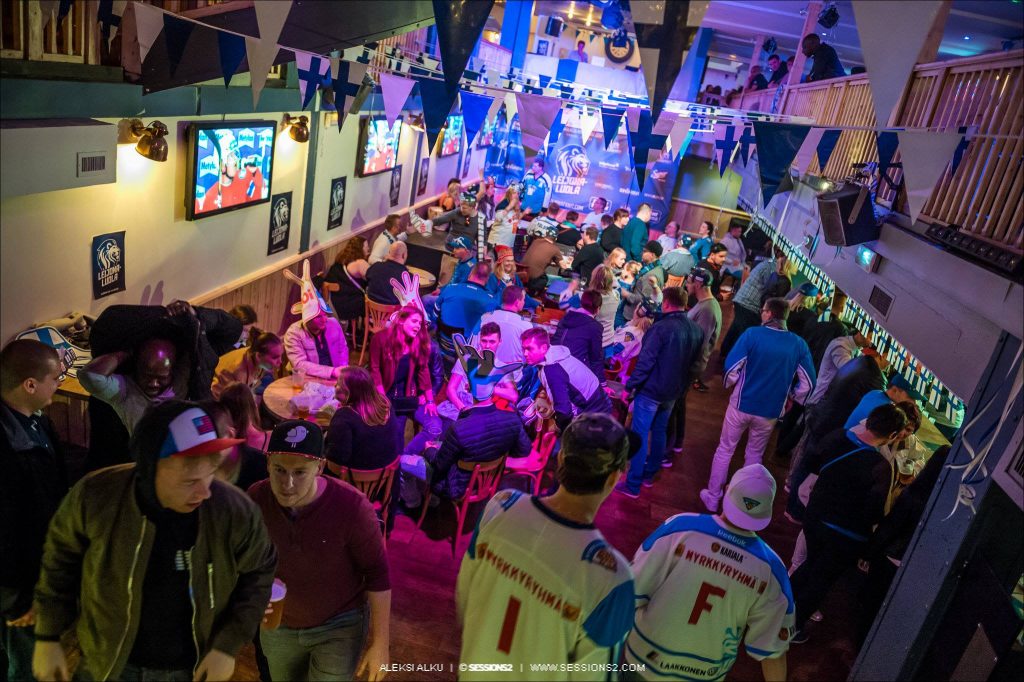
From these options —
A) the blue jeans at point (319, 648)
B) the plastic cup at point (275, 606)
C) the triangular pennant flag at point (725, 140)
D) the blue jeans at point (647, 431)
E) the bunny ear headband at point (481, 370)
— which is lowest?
the blue jeans at point (647, 431)

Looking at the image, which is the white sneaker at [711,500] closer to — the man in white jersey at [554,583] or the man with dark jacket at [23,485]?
the man in white jersey at [554,583]

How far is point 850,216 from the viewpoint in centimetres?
500

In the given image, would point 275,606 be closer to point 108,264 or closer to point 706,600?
point 706,600

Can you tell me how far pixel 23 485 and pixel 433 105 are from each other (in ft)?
10.3

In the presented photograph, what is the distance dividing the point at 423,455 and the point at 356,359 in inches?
115

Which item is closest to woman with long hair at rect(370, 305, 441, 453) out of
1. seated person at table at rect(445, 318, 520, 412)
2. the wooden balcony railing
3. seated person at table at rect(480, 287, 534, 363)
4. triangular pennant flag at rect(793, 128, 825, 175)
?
seated person at table at rect(445, 318, 520, 412)

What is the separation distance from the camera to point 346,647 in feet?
8.53

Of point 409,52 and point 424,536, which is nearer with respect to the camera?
point 424,536

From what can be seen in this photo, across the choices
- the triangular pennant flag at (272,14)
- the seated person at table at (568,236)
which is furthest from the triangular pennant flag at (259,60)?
the seated person at table at (568,236)

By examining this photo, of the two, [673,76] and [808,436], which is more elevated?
[673,76]

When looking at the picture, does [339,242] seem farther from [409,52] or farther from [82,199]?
[82,199]

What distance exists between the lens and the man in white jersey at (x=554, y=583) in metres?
1.90

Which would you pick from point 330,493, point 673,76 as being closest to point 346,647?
point 330,493

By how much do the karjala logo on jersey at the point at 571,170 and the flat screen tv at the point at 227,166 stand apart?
893cm
